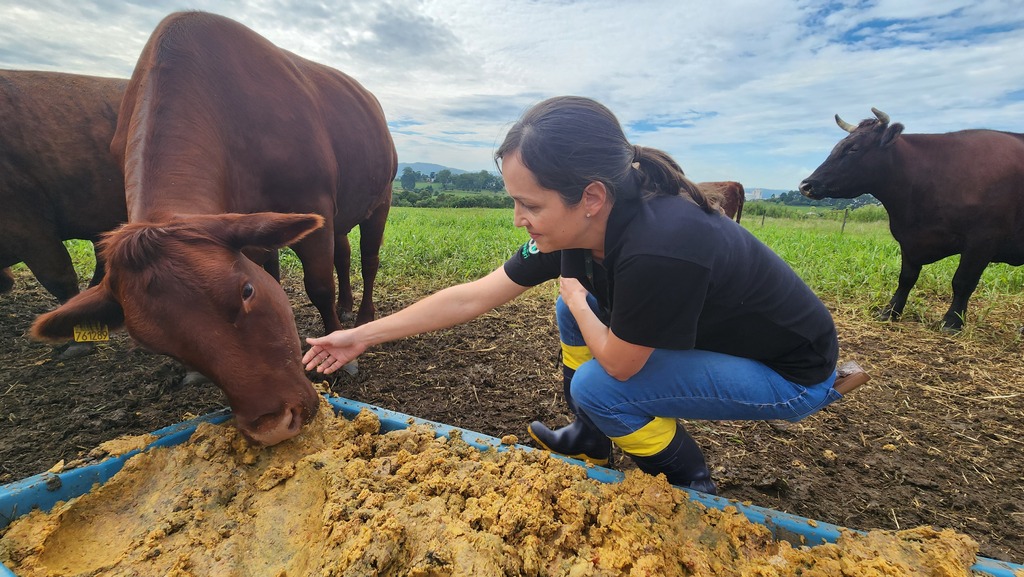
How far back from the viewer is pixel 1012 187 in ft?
15.4

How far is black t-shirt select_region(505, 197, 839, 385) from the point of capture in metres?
1.44

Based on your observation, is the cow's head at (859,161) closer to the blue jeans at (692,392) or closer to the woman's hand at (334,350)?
the blue jeans at (692,392)

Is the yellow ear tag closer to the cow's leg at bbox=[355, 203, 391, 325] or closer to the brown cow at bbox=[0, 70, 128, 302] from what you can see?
the brown cow at bbox=[0, 70, 128, 302]

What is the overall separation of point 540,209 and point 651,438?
0.92 meters

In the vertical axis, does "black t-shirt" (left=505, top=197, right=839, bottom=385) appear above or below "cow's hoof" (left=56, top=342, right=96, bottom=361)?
above

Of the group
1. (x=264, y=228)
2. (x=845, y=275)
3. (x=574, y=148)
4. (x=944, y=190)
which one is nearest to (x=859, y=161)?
(x=944, y=190)

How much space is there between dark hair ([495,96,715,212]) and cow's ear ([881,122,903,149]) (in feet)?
16.9

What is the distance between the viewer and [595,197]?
1.51 m

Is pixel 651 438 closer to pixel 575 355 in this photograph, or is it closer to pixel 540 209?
pixel 575 355

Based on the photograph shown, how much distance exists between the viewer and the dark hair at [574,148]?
145 centimetres

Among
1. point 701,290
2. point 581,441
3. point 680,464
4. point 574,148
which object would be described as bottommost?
point 581,441

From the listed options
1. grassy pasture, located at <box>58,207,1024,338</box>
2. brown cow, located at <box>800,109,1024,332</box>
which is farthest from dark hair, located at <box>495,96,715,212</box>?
brown cow, located at <box>800,109,1024,332</box>

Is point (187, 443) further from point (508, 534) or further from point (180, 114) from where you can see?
point (180, 114)

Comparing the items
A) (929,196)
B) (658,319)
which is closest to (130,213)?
(658,319)
